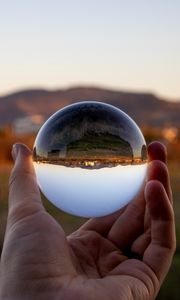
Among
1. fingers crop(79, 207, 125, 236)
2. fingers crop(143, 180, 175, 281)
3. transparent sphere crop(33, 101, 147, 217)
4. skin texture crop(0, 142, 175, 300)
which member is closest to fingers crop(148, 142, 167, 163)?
skin texture crop(0, 142, 175, 300)

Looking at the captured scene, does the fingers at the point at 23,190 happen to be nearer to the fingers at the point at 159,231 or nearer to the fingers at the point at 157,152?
the fingers at the point at 159,231

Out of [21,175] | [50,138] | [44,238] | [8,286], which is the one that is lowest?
[8,286]

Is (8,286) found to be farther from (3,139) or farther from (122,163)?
(3,139)

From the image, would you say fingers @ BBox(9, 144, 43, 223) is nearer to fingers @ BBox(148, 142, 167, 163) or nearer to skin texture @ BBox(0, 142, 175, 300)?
skin texture @ BBox(0, 142, 175, 300)

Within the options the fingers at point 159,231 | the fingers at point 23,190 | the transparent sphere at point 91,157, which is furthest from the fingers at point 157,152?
the fingers at point 23,190

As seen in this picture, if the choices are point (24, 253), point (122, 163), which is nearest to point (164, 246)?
point (122, 163)

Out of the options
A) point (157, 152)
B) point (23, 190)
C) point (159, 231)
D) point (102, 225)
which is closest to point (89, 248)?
point (102, 225)
